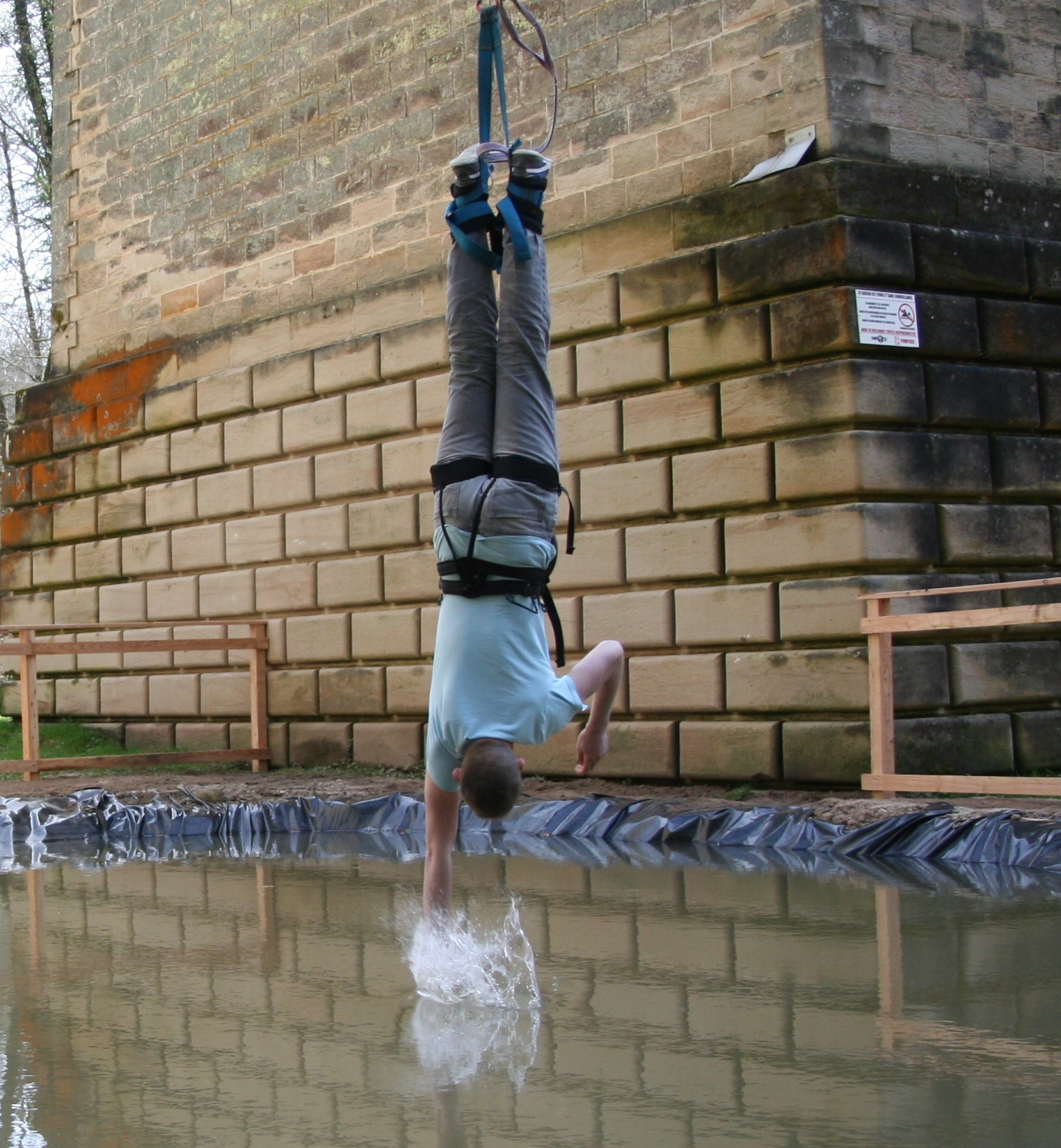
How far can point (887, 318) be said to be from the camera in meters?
9.02

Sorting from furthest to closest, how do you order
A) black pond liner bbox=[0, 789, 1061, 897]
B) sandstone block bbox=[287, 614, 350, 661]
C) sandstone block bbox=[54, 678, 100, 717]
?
sandstone block bbox=[54, 678, 100, 717] < sandstone block bbox=[287, 614, 350, 661] < black pond liner bbox=[0, 789, 1061, 897]

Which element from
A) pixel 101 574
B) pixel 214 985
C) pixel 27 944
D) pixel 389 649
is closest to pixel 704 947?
pixel 214 985

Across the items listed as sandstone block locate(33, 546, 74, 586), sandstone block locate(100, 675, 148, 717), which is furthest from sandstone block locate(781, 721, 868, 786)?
sandstone block locate(33, 546, 74, 586)

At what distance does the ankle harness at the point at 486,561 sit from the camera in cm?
462

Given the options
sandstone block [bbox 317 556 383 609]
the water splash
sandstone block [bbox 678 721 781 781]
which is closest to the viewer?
the water splash

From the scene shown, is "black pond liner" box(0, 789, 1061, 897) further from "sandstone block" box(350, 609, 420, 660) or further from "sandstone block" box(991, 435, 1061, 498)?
"sandstone block" box(991, 435, 1061, 498)

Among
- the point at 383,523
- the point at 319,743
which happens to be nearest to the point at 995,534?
the point at 383,523

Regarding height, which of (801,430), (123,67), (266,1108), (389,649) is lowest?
(266,1108)

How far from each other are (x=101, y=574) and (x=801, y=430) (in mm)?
7693

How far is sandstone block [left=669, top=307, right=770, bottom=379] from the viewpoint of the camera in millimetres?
9383

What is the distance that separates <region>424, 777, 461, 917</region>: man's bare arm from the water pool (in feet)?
0.95

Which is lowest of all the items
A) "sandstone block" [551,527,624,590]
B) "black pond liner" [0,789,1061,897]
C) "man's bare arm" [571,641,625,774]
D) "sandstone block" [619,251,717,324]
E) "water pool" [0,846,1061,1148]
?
"water pool" [0,846,1061,1148]

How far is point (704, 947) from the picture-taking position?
527cm

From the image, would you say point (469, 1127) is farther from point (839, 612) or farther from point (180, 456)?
point (180, 456)
